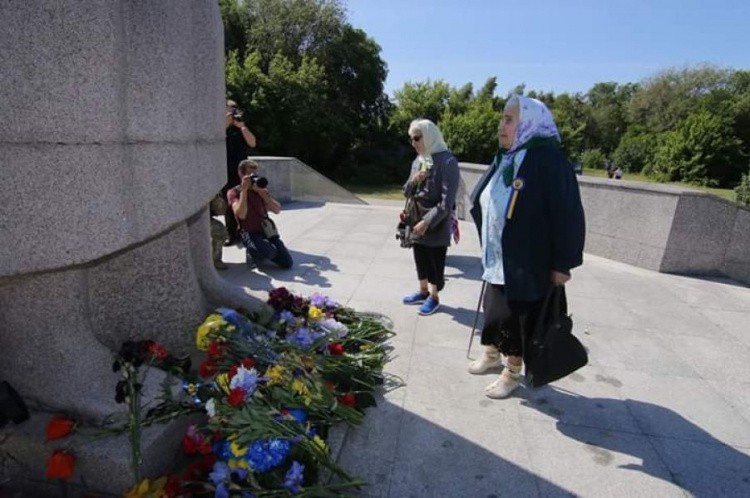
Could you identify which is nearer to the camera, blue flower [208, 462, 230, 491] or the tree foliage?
blue flower [208, 462, 230, 491]

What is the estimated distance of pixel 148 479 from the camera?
6.39 ft

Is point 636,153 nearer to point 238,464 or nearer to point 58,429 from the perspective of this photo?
point 238,464

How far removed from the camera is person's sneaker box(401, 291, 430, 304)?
4.49m

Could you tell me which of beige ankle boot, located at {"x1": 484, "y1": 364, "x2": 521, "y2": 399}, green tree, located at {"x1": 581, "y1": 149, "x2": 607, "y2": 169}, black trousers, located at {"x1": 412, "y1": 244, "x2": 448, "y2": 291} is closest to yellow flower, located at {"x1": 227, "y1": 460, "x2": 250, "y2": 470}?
beige ankle boot, located at {"x1": 484, "y1": 364, "x2": 521, "y2": 399}

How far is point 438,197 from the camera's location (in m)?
4.07

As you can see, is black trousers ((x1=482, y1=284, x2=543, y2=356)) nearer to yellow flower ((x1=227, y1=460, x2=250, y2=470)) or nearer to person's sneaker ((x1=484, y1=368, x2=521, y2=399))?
person's sneaker ((x1=484, y1=368, x2=521, y2=399))

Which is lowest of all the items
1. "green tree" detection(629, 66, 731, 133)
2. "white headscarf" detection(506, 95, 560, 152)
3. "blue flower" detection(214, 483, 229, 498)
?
"blue flower" detection(214, 483, 229, 498)

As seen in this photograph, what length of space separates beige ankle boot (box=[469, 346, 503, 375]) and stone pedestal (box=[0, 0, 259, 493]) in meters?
1.95

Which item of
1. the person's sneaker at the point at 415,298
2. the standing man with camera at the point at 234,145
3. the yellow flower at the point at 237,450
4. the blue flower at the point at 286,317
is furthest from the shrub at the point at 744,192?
the yellow flower at the point at 237,450

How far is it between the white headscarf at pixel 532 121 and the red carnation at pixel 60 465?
266cm

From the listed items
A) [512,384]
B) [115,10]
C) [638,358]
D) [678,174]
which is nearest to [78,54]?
[115,10]

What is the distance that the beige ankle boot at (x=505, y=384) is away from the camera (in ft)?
9.78

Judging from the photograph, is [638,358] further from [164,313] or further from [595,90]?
[595,90]

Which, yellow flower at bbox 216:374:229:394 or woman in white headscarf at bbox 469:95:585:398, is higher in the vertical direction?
woman in white headscarf at bbox 469:95:585:398
